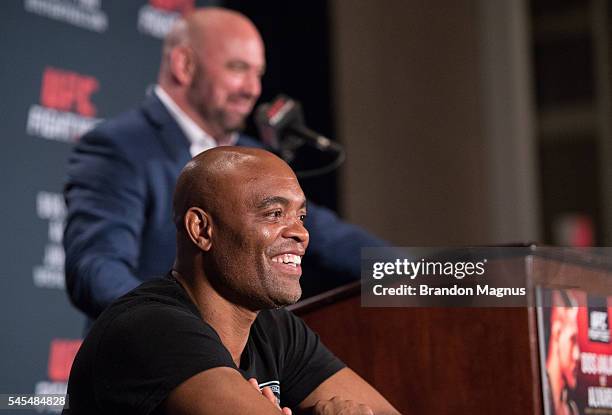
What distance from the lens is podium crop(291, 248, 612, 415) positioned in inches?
82.0

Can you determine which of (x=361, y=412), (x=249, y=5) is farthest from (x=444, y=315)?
(x=249, y=5)

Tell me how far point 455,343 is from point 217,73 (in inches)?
41.9

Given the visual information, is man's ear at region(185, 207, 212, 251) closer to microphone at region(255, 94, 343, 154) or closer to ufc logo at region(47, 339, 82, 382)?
microphone at region(255, 94, 343, 154)

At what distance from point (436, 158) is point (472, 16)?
79 centimetres

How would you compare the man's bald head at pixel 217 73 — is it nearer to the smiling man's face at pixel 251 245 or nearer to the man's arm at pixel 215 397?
the smiling man's face at pixel 251 245

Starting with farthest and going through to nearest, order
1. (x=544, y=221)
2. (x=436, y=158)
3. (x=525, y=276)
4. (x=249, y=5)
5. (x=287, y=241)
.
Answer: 1. (x=544, y=221)
2. (x=436, y=158)
3. (x=249, y=5)
4. (x=525, y=276)
5. (x=287, y=241)

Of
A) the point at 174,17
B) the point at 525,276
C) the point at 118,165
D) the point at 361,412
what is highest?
the point at 174,17

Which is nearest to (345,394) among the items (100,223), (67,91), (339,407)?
(339,407)

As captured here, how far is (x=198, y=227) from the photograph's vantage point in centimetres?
180

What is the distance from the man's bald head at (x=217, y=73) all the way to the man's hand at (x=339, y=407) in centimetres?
110

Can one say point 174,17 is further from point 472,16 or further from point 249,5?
point 472,16

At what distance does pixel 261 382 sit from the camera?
1.84 meters

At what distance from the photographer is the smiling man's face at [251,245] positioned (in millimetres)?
1791

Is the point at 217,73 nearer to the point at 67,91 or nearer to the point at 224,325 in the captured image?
the point at 67,91
